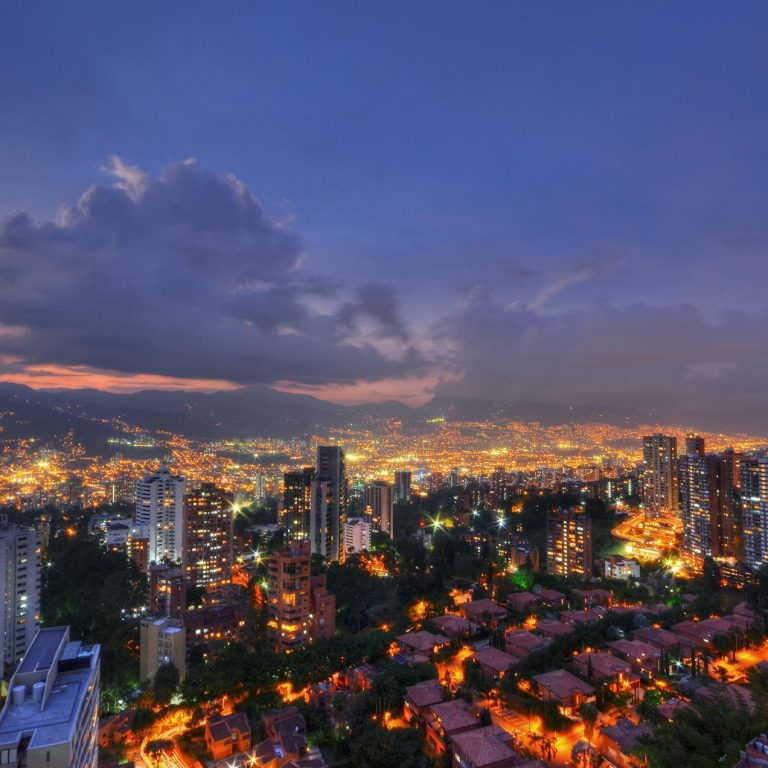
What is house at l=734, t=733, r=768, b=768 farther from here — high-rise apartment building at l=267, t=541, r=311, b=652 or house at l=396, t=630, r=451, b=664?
high-rise apartment building at l=267, t=541, r=311, b=652

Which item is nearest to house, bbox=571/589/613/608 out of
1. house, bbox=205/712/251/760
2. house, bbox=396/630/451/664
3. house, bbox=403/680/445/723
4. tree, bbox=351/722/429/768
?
house, bbox=396/630/451/664

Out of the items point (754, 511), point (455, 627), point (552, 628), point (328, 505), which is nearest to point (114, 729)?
point (455, 627)

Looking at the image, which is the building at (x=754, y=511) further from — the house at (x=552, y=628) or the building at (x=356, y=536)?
the building at (x=356, y=536)

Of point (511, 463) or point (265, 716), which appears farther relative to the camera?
point (511, 463)

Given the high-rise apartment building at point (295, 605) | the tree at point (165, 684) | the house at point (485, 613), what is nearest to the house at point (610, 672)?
the house at point (485, 613)

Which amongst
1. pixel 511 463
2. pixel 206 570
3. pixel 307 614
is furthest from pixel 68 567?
pixel 511 463

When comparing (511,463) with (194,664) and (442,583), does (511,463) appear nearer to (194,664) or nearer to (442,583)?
(442,583)
